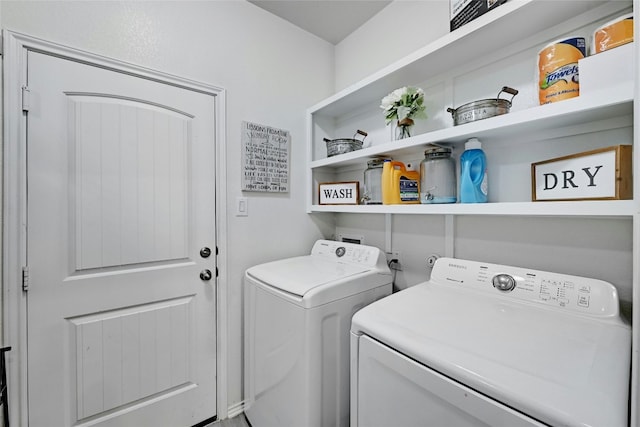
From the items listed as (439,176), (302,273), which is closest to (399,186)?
(439,176)

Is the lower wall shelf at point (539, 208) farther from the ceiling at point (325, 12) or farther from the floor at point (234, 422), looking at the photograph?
the floor at point (234, 422)

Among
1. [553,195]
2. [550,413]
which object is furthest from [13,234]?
[553,195]

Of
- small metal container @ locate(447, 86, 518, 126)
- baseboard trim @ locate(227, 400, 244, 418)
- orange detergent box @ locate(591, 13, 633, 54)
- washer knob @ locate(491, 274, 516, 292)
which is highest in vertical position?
orange detergent box @ locate(591, 13, 633, 54)

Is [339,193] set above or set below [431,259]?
above

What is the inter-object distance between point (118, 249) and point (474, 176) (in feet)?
5.76

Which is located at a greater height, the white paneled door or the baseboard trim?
the white paneled door

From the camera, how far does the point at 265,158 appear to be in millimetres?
1831

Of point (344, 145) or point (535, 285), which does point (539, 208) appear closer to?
point (535, 285)

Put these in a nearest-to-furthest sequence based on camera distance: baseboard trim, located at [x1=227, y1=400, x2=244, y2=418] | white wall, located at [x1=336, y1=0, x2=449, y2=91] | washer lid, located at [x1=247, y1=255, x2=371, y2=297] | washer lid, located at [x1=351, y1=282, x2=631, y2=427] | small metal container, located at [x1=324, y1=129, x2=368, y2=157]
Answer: washer lid, located at [x1=351, y1=282, x2=631, y2=427]
washer lid, located at [x1=247, y1=255, x2=371, y2=297]
white wall, located at [x1=336, y1=0, x2=449, y2=91]
baseboard trim, located at [x1=227, y1=400, x2=244, y2=418]
small metal container, located at [x1=324, y1=129, x2=368, y2=157]

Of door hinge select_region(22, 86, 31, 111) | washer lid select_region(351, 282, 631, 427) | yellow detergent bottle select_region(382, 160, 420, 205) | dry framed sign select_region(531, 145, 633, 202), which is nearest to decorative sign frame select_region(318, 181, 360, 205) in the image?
yellow detergent bottle select_region(382, 160, 420, 205)

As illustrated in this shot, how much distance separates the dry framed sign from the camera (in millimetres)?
838

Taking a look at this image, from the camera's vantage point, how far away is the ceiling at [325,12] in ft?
5.82

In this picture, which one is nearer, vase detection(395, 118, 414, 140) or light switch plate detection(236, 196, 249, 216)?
vase detection(395, 118, 414, 140)

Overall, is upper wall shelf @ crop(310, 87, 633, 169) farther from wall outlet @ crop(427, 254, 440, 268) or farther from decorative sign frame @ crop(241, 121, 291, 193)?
decorative sign frame @ crop(241, 121, 291, 193)
